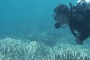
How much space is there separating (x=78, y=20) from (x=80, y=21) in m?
0.06

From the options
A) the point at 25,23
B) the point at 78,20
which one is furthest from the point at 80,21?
the point at 25,23

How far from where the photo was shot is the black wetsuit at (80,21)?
5.18 m

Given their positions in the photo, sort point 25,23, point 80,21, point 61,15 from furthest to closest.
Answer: point 25,23
point 61,15
point 80,21

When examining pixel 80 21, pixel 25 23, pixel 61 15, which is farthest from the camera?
pixel 25 23

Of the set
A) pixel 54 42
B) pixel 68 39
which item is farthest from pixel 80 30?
pixel 68 39

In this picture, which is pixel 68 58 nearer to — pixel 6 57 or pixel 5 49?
pixel 6 57

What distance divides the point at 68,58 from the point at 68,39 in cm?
1012

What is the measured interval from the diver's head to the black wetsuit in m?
0.16

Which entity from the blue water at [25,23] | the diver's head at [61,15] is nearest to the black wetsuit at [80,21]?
the diver's head at [61,15]

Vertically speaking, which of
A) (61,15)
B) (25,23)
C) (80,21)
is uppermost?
(25,23)

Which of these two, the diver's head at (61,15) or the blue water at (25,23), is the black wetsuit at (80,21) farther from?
the blue water at (25,23)

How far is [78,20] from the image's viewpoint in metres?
5.21

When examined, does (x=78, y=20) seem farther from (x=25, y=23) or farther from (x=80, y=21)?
(x=25, y=23)

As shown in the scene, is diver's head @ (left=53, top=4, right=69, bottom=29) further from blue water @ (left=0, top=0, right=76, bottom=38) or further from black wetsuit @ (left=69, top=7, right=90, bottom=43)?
blue water @ (left=0, top=0, right=76, bottom=38)
